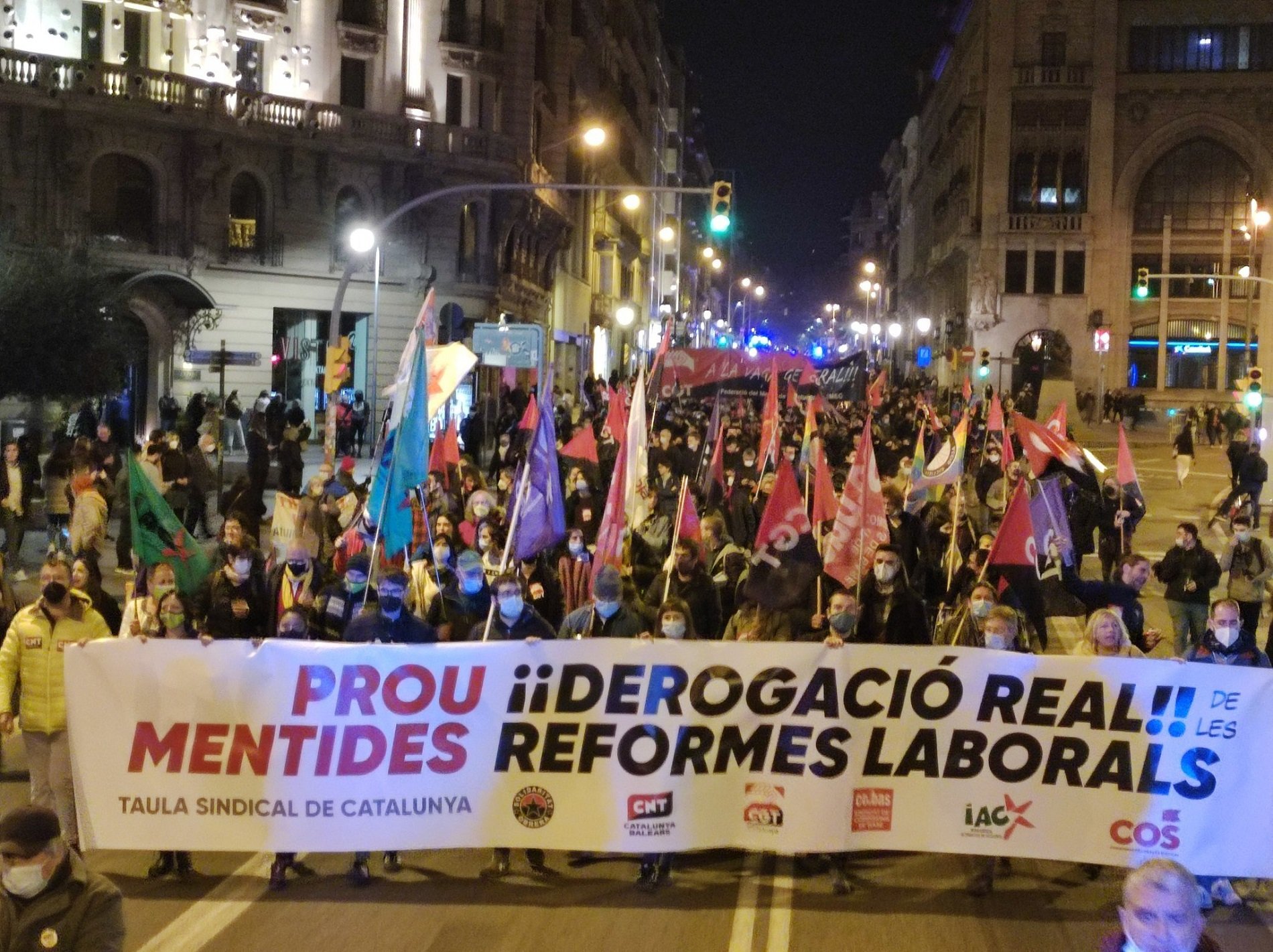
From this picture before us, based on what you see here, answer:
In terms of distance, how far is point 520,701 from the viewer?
25.3 ft

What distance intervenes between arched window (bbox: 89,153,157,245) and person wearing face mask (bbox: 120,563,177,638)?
2890 centimetres

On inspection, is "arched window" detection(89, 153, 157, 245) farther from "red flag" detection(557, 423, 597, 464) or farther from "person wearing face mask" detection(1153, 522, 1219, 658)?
"person wearing face mask" detection(1153, 522, 1219, 658)

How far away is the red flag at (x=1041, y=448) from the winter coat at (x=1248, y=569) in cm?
144

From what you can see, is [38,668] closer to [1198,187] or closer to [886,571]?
[886,571]

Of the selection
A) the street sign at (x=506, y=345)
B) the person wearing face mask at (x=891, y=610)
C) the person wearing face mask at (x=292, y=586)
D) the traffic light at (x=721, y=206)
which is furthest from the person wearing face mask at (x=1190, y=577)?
the street sign at (x=506, y=345)

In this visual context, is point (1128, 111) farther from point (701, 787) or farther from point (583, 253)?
point (701, 787)

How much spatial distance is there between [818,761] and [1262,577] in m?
6.72

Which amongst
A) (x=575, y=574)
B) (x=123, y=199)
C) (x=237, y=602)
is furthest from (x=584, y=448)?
(x=123, y=199)

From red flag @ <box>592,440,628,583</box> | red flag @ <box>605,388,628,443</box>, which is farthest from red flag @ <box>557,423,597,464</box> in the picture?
red flag @ <box>592,440,628,583</box>

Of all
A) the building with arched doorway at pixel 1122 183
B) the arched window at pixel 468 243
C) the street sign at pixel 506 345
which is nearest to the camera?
the street sign at pixel 506 345

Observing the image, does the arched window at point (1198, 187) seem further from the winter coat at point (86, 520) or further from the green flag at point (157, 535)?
the green flag at point (157, 535)

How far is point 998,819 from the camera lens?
764 cm

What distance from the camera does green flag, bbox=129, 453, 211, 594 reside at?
10.3 meters

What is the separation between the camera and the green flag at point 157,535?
404 inches
